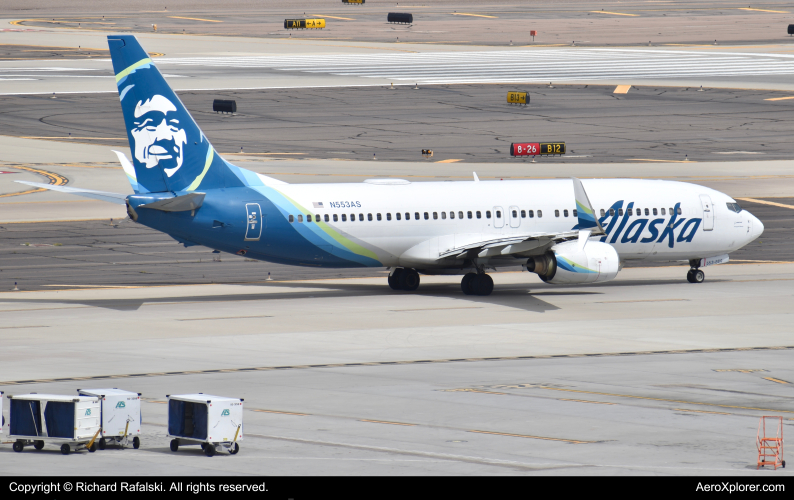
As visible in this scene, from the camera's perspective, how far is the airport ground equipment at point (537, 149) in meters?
89.3

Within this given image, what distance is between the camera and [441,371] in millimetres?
35594

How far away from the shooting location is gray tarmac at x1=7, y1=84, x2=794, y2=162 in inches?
3647

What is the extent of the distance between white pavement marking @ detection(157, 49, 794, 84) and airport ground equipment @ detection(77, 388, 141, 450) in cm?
10206

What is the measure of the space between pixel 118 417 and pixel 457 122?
8113 centimetres

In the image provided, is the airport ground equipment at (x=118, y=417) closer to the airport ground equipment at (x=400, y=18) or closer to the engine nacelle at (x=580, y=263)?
the engine nacelle at (x=580, y=263)

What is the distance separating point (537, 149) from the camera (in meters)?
89.4

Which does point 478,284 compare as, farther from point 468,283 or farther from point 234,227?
point 234,227

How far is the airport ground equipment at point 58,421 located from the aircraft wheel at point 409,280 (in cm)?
2742

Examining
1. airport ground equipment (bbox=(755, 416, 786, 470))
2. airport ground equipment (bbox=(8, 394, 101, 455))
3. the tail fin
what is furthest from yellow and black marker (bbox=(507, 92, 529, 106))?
airport ground equipment (bbox=(8, 394, 101, 455))

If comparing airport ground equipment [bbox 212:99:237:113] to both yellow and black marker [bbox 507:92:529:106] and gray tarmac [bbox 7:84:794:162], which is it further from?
yellow and black marker [bbox 507:92:529:106]

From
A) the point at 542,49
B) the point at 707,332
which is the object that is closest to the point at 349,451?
the point at 707,332
